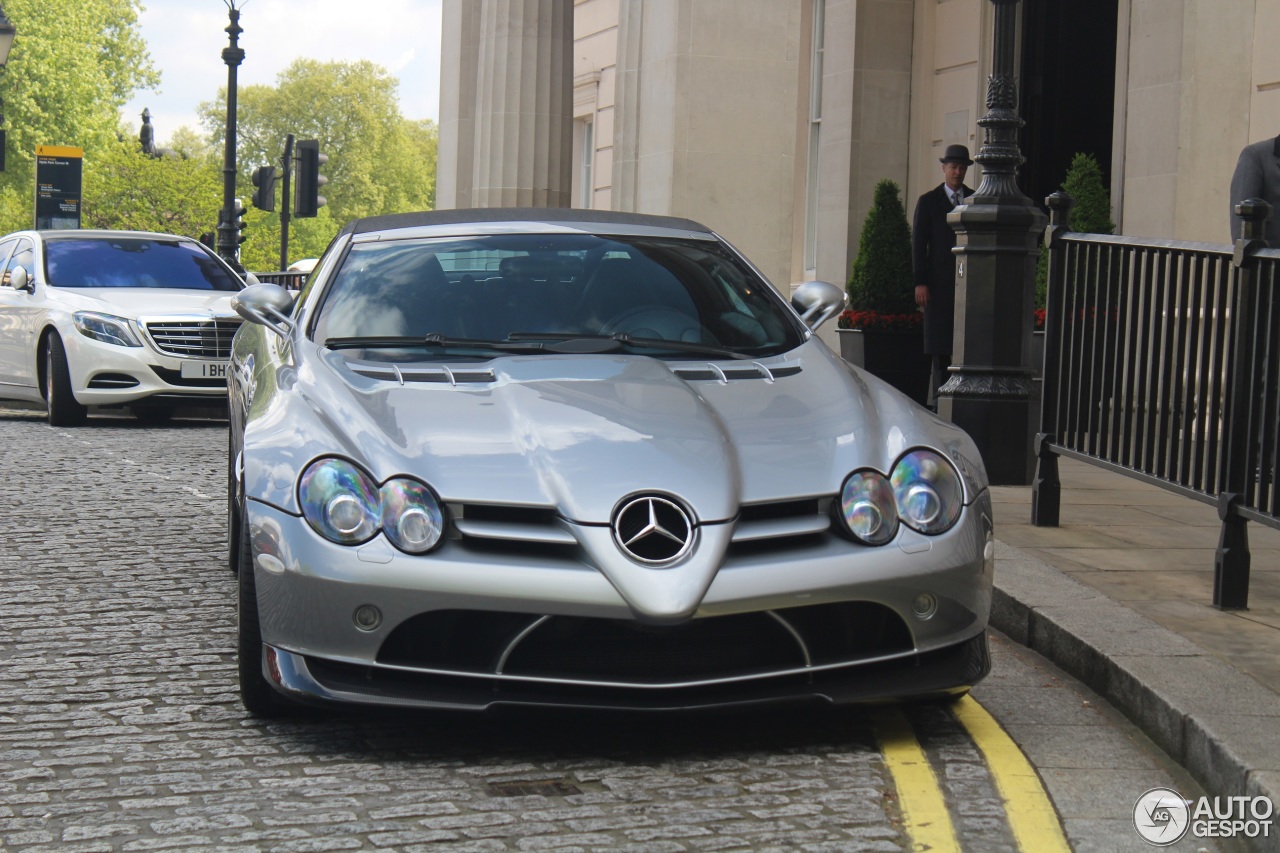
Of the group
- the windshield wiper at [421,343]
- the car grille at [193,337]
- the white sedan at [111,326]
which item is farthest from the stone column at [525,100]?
the windshield wiper at [421,343]

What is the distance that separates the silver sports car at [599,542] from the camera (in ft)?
13.8

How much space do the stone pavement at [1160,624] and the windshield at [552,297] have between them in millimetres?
1256

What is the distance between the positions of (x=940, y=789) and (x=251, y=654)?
1.75m

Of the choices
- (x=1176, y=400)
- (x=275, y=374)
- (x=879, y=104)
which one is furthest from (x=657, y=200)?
(x=275, y=374)

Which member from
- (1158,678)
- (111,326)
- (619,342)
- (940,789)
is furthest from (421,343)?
Answer: (111,326)

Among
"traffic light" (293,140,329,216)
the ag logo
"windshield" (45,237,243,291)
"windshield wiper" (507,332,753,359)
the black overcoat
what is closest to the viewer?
the ag logo

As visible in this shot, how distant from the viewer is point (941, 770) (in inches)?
173

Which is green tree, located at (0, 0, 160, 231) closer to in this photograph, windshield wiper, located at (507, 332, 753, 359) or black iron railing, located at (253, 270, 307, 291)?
black iron railing, located at (253, 270, 307, 291)

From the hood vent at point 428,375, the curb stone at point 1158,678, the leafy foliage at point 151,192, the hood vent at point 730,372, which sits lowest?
the curb stone at point 1158,678

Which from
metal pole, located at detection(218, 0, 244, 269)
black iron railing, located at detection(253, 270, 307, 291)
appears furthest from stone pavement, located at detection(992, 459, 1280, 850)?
metal pole, located at detection(218, 0, 244, 269)

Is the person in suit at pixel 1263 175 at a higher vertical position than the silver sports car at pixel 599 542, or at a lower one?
higher

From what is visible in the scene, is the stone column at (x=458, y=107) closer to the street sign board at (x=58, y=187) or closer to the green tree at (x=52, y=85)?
the street sign board at (x=58, y=187)

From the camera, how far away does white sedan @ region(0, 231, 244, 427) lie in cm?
1385

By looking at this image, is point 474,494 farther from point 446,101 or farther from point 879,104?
point 446,101
